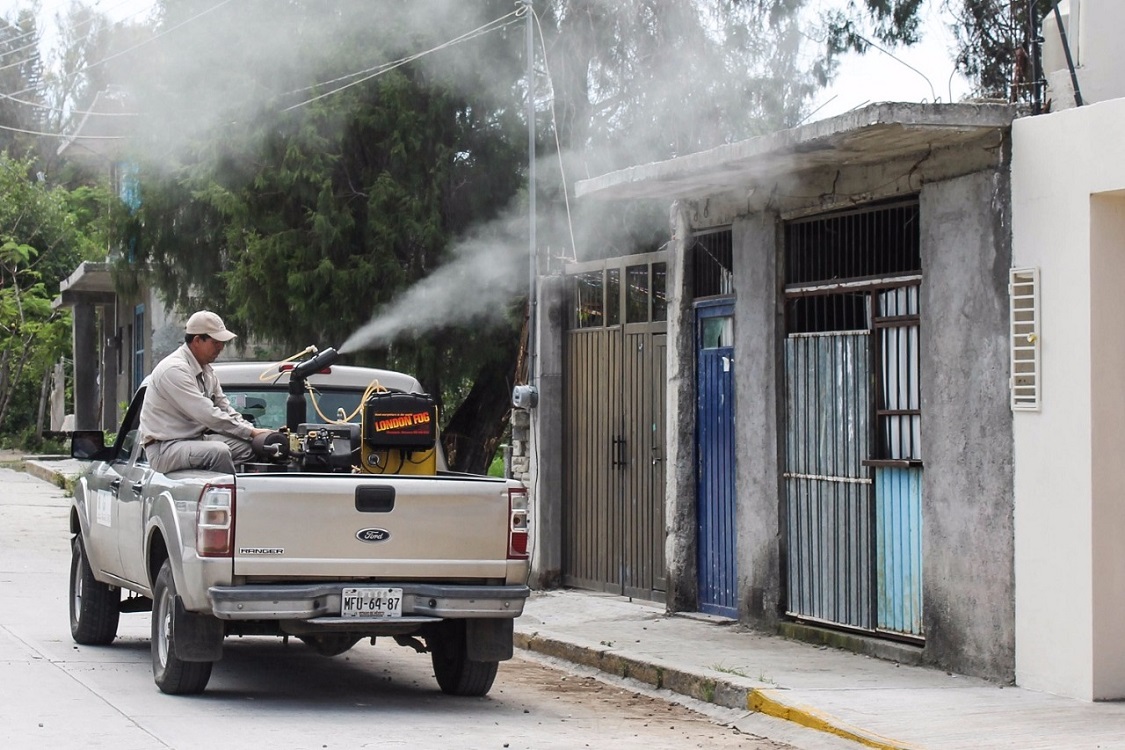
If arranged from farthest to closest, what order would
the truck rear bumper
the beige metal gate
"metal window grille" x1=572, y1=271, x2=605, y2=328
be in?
1. "metal window grille" x1=572, y1=271, x2=605, y2=328
2. the beige metal gate
3. the truck rear bumper

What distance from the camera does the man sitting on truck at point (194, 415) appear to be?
8773 millimetres

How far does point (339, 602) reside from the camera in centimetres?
803

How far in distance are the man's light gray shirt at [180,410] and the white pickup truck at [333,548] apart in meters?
0.25

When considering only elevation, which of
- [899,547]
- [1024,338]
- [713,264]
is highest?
[713,264]

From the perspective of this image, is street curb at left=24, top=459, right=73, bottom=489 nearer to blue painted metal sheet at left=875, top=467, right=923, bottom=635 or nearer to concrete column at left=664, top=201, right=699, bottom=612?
concrete column at left=664, top=201, right=699, bottom=612

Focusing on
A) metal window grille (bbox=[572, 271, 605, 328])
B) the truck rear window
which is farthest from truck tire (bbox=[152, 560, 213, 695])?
metal window grille (bbox=[572, 271, 605, 328])

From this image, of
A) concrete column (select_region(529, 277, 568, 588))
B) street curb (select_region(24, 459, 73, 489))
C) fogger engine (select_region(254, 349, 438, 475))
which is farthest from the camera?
street curb (select_region(24, 459, 73, 489))

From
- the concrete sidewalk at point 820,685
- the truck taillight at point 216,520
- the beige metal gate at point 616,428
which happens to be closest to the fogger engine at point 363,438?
the truck taillight at point 216,520

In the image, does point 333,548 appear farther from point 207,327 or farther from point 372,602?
point 207,327

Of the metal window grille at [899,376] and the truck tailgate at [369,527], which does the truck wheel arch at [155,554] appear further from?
the metal window grille at [899,376]

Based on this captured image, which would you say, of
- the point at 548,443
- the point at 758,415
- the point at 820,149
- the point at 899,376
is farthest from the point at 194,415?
the point at 548,443

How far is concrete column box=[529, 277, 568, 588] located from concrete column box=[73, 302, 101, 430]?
75.3ft

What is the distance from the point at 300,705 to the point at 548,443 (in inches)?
240

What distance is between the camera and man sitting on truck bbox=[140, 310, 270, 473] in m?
8.77
